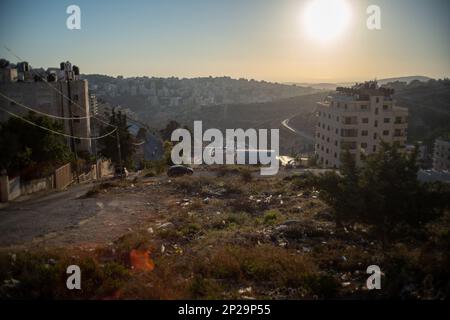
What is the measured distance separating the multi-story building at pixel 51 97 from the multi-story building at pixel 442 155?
1810 inches

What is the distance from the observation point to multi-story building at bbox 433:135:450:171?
5397cm

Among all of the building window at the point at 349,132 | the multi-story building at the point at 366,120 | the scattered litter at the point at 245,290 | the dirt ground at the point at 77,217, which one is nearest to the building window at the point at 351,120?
the multi-story building at the point at 366,120

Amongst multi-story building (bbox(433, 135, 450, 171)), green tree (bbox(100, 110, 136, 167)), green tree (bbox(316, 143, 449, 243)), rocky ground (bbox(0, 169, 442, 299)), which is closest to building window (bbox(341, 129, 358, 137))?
multi-story building (bbox(433, 135, 450, 171))

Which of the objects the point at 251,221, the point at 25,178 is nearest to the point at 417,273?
the point at 251,221

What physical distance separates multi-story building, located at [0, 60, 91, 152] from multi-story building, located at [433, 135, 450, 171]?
1810 inches

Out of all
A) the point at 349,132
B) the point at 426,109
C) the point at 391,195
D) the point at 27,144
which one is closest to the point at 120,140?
the point at 27,144

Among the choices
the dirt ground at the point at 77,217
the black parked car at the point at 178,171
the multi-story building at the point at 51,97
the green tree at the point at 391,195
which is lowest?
the black parked car at the point at 178,171

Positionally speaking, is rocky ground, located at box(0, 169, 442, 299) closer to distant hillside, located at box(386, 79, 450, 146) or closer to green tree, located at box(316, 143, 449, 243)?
green tree, located at box(316, 143, 449, 243)

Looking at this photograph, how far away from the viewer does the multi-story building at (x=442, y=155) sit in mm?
53969

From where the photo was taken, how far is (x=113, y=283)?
794cm

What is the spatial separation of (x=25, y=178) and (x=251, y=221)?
12.2m

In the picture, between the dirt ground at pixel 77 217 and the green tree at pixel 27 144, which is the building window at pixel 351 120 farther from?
the green tree at pixel 27 144

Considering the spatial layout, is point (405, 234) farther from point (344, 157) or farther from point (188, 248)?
point (188, 248)

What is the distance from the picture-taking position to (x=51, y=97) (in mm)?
32938
